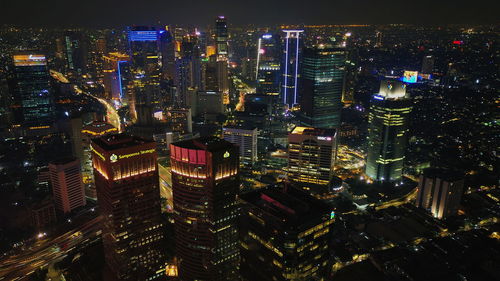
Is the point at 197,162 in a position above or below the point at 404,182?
above

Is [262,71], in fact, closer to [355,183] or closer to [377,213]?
[355,183]

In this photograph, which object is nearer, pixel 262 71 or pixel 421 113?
pixel 421 113

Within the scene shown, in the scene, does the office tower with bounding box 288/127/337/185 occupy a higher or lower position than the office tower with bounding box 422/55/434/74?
lower

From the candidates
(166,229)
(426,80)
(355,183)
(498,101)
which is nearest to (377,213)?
(355,183)

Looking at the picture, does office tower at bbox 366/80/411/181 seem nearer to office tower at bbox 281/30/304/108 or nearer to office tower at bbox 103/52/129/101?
office tower at bbox 281/30/304/108

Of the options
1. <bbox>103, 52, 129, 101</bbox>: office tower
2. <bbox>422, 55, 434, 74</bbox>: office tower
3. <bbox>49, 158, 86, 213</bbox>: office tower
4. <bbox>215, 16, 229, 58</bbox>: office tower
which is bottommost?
<bbox>49, 158, 86, 213</bbox>: office tower

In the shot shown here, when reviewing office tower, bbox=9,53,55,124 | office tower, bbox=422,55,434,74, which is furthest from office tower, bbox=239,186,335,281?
office tower, bbox=422,55,434,74

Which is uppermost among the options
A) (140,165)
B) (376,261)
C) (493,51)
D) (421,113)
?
(493,51)
